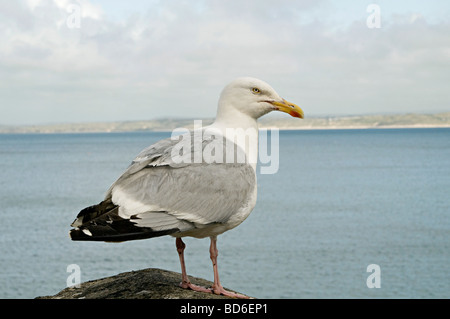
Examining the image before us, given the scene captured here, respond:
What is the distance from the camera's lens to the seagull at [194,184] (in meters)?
5.37

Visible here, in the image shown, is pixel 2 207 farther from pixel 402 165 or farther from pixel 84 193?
pixel 402 165

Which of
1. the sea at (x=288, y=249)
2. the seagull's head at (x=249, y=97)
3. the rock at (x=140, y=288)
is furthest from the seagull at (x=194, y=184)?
the sea at (x=288, y=249)

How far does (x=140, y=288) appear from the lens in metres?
6.75

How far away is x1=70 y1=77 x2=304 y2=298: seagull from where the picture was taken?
17.6ft

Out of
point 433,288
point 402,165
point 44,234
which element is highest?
point 402,165

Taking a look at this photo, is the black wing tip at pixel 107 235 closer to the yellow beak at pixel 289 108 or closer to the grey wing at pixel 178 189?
the grey wing at pixel 178 189

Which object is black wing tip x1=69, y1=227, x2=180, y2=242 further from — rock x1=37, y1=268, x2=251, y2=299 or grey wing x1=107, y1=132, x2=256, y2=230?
rock x1=37, y1=268, x2=251, y2=299

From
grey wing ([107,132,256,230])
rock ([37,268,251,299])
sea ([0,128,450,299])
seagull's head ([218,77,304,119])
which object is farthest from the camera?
sea ([0,128,450,299])

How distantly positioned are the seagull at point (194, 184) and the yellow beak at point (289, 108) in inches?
0.5

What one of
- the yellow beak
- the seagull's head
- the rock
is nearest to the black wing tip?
the rock
